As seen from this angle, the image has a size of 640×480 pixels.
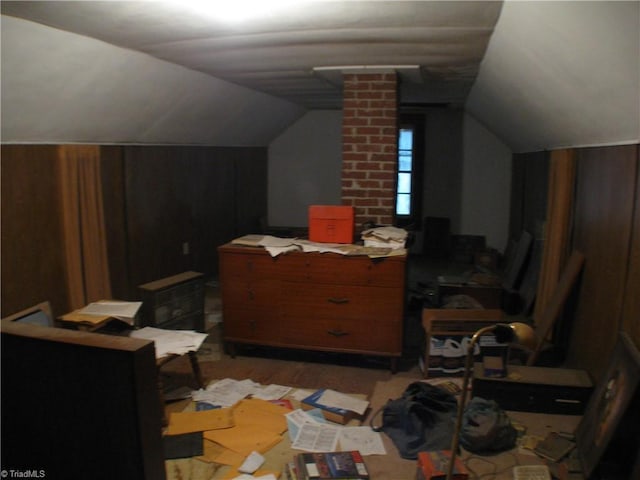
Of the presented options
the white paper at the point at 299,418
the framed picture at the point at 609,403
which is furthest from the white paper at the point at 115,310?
the framed picture at the point at 609,403

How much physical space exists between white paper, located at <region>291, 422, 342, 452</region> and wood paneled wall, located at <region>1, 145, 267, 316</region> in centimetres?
211

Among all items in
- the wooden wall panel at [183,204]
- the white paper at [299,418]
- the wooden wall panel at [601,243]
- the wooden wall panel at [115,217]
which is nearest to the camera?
the wooden wall panel at [601,243]

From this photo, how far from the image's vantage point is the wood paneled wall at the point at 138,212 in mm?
3449

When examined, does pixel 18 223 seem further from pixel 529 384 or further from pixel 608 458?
pixel 608 458

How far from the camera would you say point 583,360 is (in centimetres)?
319

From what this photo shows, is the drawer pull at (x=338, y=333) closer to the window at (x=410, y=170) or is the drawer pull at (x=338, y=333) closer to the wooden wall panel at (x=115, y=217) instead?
the wooden wall panel at (x=115, y=217)

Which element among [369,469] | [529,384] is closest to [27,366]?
[369,469]

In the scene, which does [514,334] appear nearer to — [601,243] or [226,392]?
[601,243]

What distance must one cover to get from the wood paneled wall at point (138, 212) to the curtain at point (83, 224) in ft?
0.20

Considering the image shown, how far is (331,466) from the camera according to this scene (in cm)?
244

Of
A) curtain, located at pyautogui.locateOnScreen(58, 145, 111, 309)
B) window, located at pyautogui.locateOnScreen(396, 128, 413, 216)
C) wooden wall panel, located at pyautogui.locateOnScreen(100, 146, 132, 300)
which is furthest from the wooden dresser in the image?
window, located at pyautogui.locateOnScreen(396, 128, 413, 216)

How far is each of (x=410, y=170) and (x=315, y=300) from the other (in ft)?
14.6

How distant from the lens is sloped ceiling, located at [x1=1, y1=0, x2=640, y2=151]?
91.3 inches

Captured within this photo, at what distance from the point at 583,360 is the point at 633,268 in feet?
2.89
